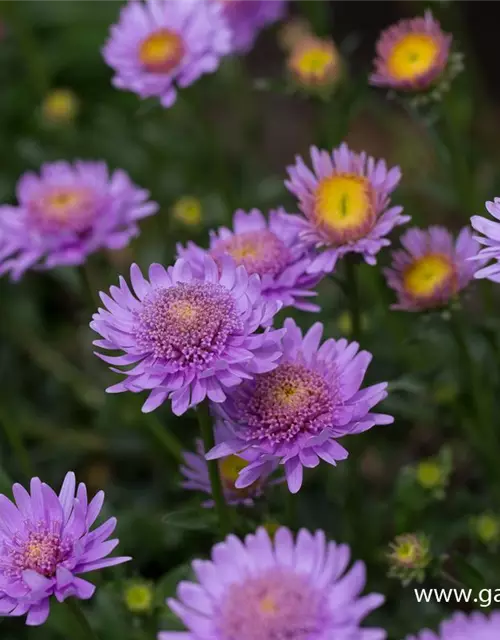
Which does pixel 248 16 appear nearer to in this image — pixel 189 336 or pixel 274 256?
pixel 274 256

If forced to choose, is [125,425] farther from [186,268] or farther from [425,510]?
[186,268]

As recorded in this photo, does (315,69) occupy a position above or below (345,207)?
above

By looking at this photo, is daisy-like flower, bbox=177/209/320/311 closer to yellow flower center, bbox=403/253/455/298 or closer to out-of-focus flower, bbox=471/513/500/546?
yellow flower center, bbox=403/253/455/298

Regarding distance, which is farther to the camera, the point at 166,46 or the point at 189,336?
the point at 166,46

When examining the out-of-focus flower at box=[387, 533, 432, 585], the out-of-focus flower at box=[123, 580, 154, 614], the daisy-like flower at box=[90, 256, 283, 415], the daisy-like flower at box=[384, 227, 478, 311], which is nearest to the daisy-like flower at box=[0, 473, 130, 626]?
the daisy-like flower at box=[90, 256, 283, 415]

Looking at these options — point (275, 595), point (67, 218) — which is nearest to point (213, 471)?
point (275, 595)

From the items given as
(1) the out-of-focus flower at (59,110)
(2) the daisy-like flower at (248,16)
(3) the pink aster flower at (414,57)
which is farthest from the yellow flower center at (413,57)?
(1) the out-of-focus flower at (59,110)

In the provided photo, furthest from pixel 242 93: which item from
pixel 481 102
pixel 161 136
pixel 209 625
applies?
pixel 209 625

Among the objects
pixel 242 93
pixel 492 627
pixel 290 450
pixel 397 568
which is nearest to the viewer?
pixel 492 627
